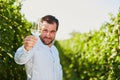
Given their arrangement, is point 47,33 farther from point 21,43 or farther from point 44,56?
point 21,43

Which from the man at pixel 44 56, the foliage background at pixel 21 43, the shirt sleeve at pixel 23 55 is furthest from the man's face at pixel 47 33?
the foliage background at pixel 21 43

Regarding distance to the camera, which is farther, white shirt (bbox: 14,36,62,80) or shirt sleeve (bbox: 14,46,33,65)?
white shirt (bbox: 14,36,62,80)

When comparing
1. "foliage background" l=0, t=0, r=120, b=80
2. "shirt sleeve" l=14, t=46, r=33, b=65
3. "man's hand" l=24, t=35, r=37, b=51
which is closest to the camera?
"man's hand" l=24, t=35, r=37, b=51

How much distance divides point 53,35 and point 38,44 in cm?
21

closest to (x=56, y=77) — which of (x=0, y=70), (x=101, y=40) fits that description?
(x=0, y=70)

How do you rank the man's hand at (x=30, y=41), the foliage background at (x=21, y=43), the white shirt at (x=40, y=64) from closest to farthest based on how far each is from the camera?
the man's hand at (x=30, y=41), the white shirt at (x=40, y=64), the foliage background at (x=21, y=43)

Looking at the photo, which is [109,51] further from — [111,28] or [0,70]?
[0,70]

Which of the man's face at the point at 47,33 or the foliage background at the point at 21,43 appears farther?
the foliage background at the point at 21,43

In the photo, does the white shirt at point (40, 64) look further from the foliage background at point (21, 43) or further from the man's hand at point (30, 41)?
the foliage background at point (21, 43)

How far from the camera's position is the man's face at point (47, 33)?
12.9ft

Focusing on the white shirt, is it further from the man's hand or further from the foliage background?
the foliage background

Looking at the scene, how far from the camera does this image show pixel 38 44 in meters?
3.98

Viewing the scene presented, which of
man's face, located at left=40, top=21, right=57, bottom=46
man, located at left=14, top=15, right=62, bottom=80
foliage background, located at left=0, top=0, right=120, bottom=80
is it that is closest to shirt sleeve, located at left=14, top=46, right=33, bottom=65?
man, located at left=14, top=15, right=62, bottom=80

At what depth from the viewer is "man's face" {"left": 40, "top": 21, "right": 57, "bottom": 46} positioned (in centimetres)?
393
